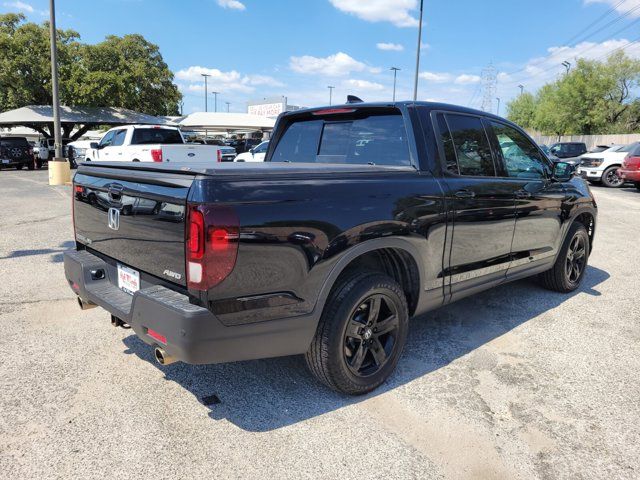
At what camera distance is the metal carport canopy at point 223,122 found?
38.5 m

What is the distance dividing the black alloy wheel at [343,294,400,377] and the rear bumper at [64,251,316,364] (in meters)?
0.37

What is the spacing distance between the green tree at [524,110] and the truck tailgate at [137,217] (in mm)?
88055

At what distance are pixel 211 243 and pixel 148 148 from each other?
11.5m

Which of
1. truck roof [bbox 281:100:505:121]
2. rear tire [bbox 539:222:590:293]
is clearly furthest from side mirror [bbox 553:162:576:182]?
truck roof [bbox 281:100:505:121]

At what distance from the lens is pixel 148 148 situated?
504 inches

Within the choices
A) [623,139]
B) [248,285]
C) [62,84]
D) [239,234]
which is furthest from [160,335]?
[623,139]

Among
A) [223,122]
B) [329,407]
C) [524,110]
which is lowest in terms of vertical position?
[329,407]

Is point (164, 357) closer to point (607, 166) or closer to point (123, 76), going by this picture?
point (607, 166)

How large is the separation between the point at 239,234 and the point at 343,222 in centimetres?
65

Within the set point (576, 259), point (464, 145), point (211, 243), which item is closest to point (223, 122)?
point (576, 259)

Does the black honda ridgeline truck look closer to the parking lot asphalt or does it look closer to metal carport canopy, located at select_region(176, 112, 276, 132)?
the parking lot asphalt

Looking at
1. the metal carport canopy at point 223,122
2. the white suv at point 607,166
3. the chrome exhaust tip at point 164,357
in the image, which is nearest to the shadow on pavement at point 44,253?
the chrome exhaust tip at point 164,357

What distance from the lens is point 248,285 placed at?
2402 millimetres

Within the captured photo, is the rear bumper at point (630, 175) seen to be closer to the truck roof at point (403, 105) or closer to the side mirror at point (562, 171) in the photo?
the side mirror at point (562, 171)
